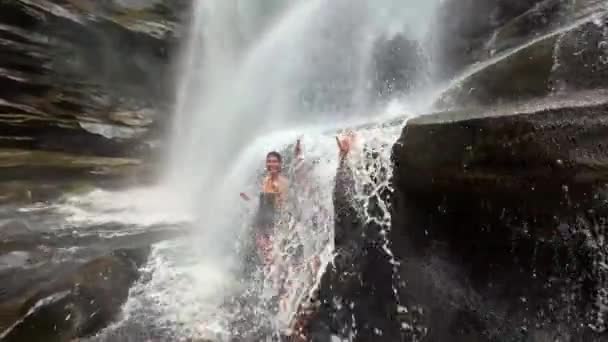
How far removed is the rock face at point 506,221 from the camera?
10.7 ft

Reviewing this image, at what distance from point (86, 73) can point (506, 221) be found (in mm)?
10538

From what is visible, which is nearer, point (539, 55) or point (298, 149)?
point (539, 55)

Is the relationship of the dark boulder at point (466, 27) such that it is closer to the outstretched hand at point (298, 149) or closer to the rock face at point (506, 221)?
the outstretched hand at point (298, 149)

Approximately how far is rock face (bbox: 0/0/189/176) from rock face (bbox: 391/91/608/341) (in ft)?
29.9

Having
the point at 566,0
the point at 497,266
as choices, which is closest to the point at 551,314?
the point at 497,266

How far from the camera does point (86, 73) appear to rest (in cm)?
1075

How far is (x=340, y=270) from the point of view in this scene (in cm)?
450

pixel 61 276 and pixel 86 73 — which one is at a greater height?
pixel 86 73

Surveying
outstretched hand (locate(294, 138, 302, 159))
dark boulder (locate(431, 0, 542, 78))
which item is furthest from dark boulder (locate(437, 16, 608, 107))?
dark boulder (locate(431, 0, 542, 78))

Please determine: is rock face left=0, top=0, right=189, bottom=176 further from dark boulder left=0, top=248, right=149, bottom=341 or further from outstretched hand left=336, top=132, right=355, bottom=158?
outstretched hand left=336, top=132, right=355, bottom=158

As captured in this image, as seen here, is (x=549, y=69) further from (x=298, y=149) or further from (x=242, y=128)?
(x=242, y=128)

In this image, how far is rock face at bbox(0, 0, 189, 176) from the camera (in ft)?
31.1

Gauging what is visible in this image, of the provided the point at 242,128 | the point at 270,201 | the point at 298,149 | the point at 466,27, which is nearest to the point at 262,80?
the point at 242,128

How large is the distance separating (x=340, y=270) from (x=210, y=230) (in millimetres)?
3625
